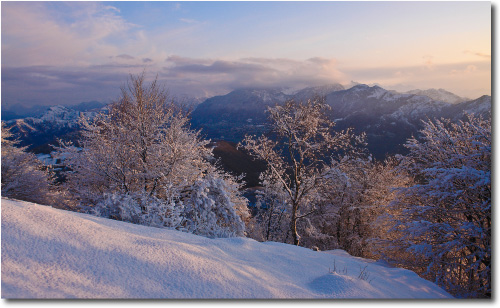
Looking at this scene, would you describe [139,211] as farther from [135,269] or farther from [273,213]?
[273,213]

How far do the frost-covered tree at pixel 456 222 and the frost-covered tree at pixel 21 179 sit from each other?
52.6ft

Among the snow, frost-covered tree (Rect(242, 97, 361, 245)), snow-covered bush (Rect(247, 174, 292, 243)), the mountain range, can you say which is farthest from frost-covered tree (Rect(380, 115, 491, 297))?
snow-covered bush (Rect(247, 174, 292, 243))

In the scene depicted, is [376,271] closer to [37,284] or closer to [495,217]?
[495,217]

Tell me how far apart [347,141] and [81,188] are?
39.3 ft

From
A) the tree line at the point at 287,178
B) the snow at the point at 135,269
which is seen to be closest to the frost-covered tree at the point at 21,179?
the tree line at the point at 287,178

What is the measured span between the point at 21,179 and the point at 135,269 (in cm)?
1489

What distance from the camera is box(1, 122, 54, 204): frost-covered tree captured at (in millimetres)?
13078

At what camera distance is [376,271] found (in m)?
5.55

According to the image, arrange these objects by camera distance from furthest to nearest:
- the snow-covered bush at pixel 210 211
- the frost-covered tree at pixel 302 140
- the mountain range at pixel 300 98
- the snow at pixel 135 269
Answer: the mountain range at pixel 300 98 < the frost-covered tree at pixel 302 140 < the snow-covered bush at pixel 210 211 < the snow at pixel 135 269

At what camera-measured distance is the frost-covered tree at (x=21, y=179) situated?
515 inches

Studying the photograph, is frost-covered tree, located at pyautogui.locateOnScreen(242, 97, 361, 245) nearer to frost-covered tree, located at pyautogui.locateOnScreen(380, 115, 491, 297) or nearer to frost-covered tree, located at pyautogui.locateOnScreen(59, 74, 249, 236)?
frost-covered tree, located at pyautogui.locateOnScreen(59, 74, 249, 236)

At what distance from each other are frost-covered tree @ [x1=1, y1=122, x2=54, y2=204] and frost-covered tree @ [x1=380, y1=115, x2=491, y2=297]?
16.0 m

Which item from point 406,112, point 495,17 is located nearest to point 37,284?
point 495,17

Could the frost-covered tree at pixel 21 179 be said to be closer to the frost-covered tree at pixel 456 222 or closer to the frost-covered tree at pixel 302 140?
the frost-covered tree at pixel 302 140
